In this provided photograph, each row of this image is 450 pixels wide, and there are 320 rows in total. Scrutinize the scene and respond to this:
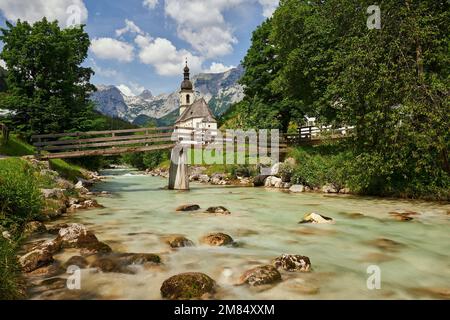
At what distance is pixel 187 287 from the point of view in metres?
6.26

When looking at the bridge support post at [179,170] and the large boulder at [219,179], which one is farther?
the large boulder at [219,179]

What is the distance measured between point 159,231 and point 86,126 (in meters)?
20.9

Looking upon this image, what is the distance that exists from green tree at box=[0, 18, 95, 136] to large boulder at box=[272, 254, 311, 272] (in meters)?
25.0

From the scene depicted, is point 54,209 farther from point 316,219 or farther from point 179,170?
point 179,170

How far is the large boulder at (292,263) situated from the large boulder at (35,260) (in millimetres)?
5045

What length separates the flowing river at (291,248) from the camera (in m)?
6.56

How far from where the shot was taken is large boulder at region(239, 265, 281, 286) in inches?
265

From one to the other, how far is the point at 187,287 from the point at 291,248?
4250mm

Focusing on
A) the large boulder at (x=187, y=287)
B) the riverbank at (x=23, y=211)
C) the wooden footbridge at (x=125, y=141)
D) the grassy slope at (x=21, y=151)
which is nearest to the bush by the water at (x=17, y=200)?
the riverbank at (x=23, y=211)

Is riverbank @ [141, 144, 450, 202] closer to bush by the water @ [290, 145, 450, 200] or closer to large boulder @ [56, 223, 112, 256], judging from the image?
bush by the water @ [290, 145, 450, 200]

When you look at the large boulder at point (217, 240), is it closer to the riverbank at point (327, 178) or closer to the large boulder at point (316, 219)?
the large boulder at point (316, 219)

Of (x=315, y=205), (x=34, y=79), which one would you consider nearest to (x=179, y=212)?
(x=315, y=205)

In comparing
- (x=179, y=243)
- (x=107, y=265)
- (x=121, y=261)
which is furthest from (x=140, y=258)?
(x=179, y=243)
